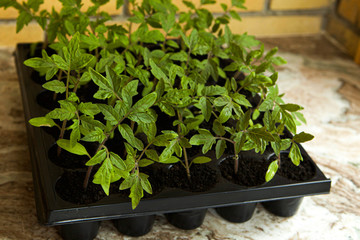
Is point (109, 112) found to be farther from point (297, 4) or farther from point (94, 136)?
point (297, 4)

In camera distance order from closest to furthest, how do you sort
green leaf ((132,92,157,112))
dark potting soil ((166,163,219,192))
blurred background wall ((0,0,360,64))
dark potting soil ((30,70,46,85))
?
green leaf ((132,92,157,112)) → dark potting soil ((166,163,219,192)) → dark potting soil ((30,70,46,85)) → blurred background wall ((0,0,360,64))

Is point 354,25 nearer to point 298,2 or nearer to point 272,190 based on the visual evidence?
point 298,2

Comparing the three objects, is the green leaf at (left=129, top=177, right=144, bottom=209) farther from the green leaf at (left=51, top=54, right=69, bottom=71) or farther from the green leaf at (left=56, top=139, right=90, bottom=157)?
the green leaf at (left=51, top=54, right=69, bottom=71)

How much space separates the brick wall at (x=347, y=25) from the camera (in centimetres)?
148

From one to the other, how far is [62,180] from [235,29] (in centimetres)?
94

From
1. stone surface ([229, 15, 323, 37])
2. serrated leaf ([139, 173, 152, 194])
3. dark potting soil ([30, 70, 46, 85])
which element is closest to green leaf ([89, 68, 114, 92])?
serrated leaf ([139, 173, 152, 194])

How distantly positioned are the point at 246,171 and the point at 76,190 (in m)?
0.27

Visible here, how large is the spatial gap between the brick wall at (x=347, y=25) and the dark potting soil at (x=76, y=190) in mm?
981

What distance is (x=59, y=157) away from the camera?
2.74 feet

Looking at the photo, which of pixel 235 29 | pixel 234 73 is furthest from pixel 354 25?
pixel 234 73

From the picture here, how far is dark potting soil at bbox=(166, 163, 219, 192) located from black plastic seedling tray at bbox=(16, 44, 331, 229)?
0.05 feet

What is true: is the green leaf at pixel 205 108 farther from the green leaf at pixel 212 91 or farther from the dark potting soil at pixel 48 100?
the dark potting soil at pixel 48 100

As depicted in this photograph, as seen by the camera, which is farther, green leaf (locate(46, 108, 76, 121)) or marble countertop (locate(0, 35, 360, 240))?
marble countertop (locate(0, 35, 360, 240))

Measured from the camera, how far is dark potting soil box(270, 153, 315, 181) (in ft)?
2.73
